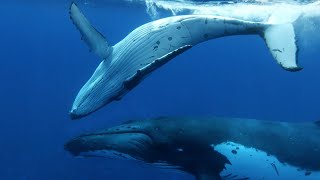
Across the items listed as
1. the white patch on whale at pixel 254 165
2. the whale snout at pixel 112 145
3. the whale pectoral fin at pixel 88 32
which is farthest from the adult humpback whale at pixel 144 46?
the white patch on whale at pixel 254 165

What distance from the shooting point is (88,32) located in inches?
224

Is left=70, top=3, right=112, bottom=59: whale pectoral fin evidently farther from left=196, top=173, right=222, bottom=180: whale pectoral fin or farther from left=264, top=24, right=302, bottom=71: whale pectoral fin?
left=196, top=173, right=222, bottom=180: whale pectoral fin

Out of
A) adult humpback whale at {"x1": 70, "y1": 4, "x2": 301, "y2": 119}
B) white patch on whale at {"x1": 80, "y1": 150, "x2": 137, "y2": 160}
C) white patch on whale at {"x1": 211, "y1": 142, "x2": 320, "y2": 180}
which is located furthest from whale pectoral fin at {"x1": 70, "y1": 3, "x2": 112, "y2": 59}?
white patch on whale at {"x1": 211, "y1": 142, "x2": 320, "y2": 180}

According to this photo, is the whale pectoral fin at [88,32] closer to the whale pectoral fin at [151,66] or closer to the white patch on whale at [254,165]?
the whale pectoral fin at [151,66]

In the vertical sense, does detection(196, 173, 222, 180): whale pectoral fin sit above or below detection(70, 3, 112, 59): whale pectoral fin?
below

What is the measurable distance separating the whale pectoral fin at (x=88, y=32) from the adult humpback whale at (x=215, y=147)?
1.86 meters

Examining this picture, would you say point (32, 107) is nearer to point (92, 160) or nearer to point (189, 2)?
point (92, 160)

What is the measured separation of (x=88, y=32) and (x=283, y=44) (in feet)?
9.31

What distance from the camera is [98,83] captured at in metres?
5.70

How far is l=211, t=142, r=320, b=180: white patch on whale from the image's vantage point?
7254 millimetres

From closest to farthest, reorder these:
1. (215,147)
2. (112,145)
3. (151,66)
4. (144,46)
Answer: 1. (151,66)
2. (144,46)
3. (112,145)
4. (215,147)

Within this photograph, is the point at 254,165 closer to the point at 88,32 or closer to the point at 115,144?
the point at 115,144

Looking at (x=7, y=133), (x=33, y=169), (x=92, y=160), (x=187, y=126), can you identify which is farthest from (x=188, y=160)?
(x=7, y=133)

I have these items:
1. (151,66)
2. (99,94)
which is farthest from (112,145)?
(151,66)
